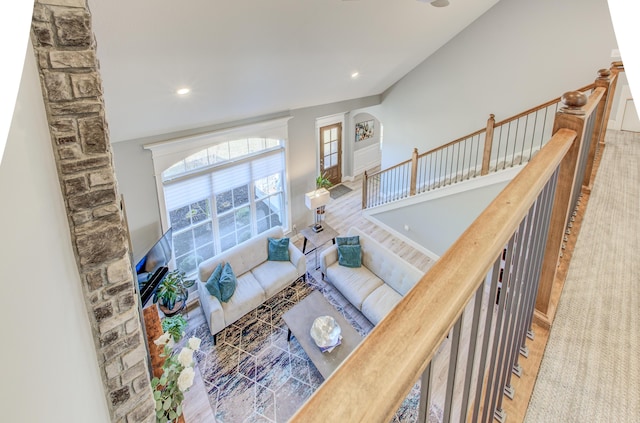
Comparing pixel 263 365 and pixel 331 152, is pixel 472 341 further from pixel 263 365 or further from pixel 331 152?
pixel 331 152

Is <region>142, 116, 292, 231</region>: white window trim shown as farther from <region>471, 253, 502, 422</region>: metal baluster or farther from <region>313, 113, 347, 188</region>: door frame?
<region>471, 253, 502, 422</region>: metal baluster

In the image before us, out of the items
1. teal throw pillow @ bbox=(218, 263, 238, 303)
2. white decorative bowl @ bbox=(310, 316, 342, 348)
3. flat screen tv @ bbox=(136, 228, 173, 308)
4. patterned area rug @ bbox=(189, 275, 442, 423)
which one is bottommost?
patterned area rug @ bbox=(189, 275, 442, 423)

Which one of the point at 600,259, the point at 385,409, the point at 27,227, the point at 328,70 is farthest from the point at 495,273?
the point at 328,70

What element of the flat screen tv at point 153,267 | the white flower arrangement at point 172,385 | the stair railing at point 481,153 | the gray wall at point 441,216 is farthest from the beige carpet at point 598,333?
the flat screen tv at point 153,267

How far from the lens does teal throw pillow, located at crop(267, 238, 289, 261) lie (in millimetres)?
5652

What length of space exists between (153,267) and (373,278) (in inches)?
121

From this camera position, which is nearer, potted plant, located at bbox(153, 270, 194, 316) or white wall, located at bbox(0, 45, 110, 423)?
white wall, located at bbox(0, 45, 110, 423)

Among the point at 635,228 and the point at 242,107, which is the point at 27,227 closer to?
the point at 635,228

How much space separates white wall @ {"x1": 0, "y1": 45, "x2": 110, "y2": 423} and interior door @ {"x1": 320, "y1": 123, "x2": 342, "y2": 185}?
26.0 feet

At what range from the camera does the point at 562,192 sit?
4.61 feet

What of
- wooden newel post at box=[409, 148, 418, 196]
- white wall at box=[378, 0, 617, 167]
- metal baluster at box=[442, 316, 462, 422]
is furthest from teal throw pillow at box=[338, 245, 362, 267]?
metal baluster at box=[442, 316, 462, 422]

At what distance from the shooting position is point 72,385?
3.17 ft

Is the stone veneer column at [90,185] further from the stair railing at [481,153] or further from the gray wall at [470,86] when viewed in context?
the stair railing at [481,153]

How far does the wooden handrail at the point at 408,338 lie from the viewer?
0.40 meters
